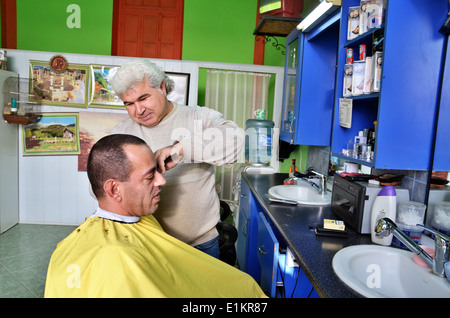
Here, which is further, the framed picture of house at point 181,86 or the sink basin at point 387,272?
the framed picture of house at point 181,86

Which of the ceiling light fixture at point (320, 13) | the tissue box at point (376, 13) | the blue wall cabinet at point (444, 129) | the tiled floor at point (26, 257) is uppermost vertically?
the ceiling light fixture at point (320, 13)

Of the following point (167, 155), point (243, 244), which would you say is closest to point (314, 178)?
point (243, 244)

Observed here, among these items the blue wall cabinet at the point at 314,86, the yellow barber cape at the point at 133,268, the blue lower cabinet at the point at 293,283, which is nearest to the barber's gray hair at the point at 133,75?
the yellow barber cape at the point at 133,268

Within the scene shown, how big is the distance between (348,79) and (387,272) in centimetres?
116

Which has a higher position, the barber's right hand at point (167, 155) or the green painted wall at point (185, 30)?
the green painted wall at point (185, 30)

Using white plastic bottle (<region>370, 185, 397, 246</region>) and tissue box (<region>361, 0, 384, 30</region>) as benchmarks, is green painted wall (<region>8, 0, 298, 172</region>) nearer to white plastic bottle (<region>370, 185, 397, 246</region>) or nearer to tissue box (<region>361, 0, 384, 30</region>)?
tissue box (<region>361, 0, 384, 30</region>)

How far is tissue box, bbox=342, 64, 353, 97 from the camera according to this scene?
1.93 m

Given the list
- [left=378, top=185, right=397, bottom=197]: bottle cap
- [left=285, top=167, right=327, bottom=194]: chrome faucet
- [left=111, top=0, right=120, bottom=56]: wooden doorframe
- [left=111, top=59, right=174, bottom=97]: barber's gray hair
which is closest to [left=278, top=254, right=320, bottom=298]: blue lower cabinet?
[left=378, top=185, right=397, bottom=197]: bottle cap

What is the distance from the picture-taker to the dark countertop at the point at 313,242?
1.05 meters

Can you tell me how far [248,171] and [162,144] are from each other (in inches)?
69.7

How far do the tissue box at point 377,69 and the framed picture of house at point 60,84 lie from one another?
3.57 m

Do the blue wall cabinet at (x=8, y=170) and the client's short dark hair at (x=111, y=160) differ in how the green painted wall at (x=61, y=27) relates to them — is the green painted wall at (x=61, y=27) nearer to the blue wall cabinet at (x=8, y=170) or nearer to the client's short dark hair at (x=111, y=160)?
the blue wall cabinet at (x=8, y=170)

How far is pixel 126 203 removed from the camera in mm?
1313

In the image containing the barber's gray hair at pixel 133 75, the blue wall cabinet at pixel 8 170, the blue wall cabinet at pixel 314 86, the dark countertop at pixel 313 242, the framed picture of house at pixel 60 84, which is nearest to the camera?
the dark countertop at pixel 313 242
